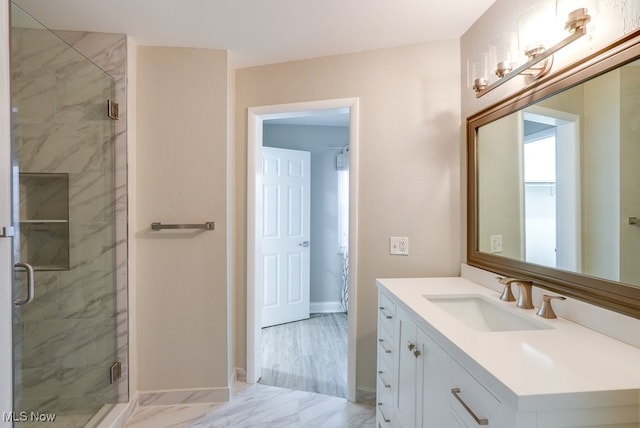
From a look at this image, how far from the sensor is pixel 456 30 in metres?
1.97

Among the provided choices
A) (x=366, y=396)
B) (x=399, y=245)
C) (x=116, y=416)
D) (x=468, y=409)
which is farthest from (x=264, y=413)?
(x=468, y=409)

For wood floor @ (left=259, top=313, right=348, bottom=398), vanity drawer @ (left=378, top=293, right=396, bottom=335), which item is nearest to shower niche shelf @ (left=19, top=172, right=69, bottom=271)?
wood floor @ (left=259, top=313, right=348, bottom=398)

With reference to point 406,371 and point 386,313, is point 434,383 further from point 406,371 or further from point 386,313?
point 386,313

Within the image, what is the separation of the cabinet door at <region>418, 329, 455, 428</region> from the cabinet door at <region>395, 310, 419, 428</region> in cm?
7

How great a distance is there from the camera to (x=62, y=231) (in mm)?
1870

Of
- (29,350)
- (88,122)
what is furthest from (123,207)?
(29,350)

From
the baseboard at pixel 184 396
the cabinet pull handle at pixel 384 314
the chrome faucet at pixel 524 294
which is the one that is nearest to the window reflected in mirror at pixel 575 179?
the chrome faucet at pixel 524 294

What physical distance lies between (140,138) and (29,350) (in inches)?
50.4

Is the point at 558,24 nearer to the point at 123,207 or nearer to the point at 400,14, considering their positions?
the point at 400,14

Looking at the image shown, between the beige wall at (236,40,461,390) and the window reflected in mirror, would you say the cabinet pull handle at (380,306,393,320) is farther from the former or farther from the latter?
the window reflected in mirror

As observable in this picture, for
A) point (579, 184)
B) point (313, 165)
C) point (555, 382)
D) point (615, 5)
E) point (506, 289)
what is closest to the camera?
point (555, 382)

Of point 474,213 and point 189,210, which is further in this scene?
point 189,210

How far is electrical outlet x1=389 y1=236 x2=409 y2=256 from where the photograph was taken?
2.14 metres

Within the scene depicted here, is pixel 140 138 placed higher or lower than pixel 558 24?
lower
